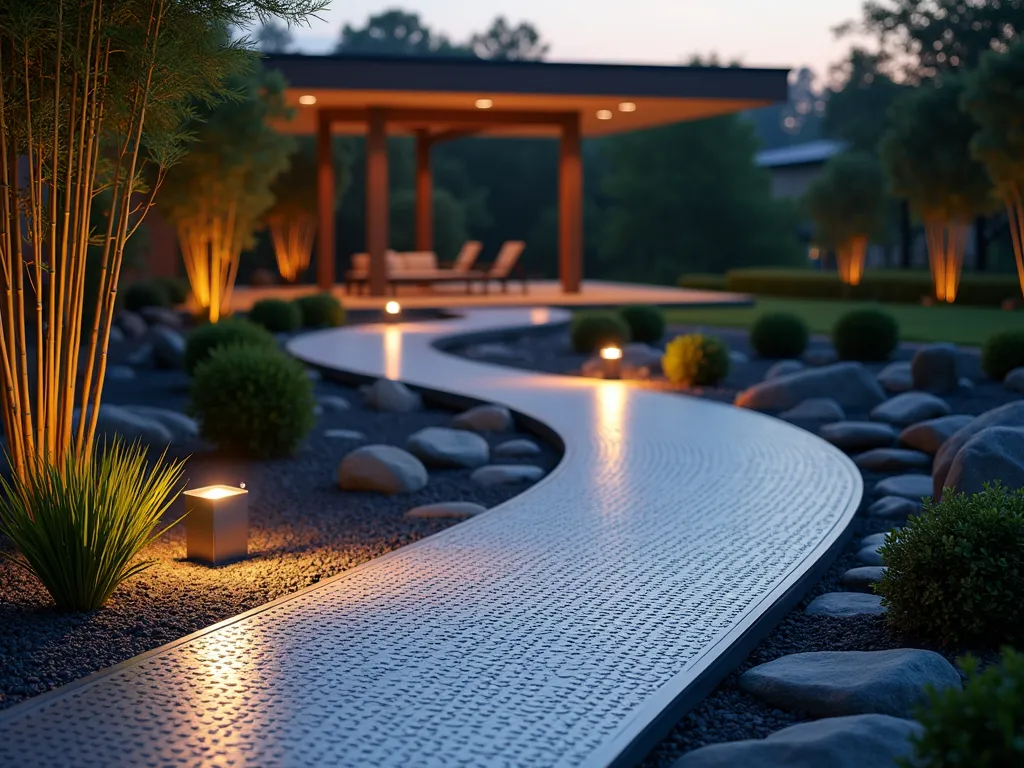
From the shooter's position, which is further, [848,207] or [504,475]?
[848,207]

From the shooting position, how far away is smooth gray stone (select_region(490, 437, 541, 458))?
7.03m

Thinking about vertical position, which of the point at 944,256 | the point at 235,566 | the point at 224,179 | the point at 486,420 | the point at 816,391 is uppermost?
the point at 224,179

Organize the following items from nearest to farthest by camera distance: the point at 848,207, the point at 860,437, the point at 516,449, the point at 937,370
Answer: the point at 516,449 → the point at 860,437 → the point at 937,370 → the point at 848,207

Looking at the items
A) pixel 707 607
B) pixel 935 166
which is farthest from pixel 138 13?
pixel 935 166

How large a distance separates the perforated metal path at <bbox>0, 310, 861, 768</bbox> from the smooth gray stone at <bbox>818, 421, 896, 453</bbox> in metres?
1.48

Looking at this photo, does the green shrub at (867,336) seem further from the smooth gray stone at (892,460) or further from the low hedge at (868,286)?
the low hedge at (868,286)

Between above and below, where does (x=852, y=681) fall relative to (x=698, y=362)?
below

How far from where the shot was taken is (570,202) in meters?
20.6

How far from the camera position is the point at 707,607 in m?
3.64

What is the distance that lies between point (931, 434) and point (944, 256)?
1602cm

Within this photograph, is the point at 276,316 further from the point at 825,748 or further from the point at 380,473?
the point at 825,748

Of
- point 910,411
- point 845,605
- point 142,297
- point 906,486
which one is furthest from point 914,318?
point 845,605

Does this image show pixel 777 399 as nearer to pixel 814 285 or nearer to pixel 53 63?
pixel 53 63

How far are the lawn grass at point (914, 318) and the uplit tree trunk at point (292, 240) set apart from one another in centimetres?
890
